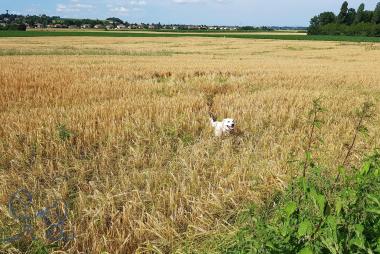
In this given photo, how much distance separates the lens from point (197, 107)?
8.96 meters

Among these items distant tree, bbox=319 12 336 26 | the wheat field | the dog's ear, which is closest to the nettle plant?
the wheat field

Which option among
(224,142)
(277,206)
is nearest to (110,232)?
(277,206)

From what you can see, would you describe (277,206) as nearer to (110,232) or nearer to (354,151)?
(110,232)

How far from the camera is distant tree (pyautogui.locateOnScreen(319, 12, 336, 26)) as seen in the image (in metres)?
129

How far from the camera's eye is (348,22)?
126 meters

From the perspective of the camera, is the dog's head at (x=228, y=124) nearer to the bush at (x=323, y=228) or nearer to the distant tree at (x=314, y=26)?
the bush at (x=323, y=228)

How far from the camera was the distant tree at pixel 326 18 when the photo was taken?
424ft

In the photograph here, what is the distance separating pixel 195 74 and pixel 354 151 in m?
10.6

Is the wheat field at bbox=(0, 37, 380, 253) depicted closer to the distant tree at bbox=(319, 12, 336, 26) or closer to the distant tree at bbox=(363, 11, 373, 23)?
the distant tree at bbox=(363, 11, 373, 23)

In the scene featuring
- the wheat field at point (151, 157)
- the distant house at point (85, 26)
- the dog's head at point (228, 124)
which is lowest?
the distant house at point (85, 26)

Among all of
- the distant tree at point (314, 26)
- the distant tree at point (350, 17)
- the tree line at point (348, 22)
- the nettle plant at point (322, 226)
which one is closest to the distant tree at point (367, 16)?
the tree line at point (348, 22)

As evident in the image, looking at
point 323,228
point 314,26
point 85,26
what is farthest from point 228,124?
point 85,26

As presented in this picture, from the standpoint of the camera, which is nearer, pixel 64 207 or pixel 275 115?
pixel 64 207

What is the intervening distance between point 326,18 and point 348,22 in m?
7.51
